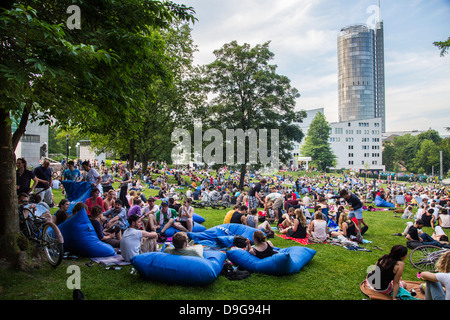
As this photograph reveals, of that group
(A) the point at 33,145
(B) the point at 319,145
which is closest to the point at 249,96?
(A) the point at 33,145

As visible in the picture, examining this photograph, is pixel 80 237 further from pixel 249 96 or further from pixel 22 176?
pixel 249 96

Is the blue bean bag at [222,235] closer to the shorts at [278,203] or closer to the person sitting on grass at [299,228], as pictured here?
the person sitting on grass at [299,228]

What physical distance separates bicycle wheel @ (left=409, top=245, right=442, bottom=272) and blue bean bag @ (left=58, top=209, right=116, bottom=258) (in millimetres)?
7803

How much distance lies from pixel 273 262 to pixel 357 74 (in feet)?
559

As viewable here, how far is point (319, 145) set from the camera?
71.0 metres

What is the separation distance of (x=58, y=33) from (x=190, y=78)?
26.2 meters

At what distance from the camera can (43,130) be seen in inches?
1612

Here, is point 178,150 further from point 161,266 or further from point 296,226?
point 161,266

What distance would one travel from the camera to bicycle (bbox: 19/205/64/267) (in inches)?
225

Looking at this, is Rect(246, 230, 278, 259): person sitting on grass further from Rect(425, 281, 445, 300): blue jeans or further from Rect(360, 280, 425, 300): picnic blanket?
Rect(425, 281, 445, 300): blue jeans

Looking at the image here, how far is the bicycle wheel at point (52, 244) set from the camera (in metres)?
5.69

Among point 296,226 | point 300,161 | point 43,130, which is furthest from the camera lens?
point 300,161
